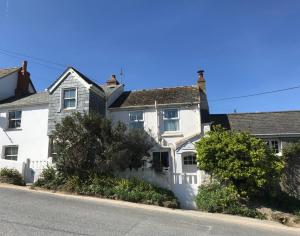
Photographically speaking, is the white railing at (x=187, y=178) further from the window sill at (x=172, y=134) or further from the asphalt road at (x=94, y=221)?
the window sill at (x=172, y=134)

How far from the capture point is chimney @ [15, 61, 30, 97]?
32.2 m

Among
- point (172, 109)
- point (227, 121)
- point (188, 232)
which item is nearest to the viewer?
point (188, 232)

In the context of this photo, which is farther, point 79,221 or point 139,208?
point 139,208

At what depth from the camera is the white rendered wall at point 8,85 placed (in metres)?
30.3

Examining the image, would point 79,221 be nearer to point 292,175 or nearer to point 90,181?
point 90,181

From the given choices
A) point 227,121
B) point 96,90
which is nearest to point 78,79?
point 96,90

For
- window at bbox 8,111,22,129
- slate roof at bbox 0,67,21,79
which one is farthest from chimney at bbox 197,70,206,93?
slate roof at bbox 0,67,21,79

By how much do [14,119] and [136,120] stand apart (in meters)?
10.0

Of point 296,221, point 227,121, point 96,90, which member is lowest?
point 296,221

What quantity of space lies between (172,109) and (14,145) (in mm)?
12671

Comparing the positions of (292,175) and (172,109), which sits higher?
(172,109)

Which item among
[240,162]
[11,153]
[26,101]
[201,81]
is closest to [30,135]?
[11,153]

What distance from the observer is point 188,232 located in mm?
11961

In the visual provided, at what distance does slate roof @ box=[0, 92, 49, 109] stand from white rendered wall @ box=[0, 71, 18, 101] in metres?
0.89
